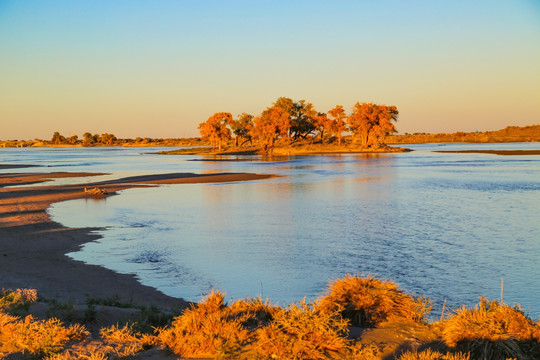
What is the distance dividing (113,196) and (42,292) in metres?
21.3

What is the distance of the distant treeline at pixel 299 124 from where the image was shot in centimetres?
10725

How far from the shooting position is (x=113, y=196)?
3189 centimetres

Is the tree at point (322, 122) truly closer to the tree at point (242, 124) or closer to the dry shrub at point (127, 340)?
the tree at point (242, 124)

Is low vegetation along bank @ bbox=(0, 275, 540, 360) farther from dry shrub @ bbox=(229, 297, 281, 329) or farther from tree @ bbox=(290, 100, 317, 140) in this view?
tree @ bbox=(290, 100, 317, 140)

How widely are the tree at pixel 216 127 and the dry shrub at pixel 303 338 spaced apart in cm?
10395

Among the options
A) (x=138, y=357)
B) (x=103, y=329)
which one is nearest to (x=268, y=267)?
(x=103, y=329)

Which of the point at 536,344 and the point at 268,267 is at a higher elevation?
the point at 536,344

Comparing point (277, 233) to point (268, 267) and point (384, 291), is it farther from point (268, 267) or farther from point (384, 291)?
point (384, 291)

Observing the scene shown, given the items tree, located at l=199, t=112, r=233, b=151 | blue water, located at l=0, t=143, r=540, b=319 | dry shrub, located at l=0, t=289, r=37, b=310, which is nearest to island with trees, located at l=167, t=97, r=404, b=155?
tree, located at l=199, t=112, r=233, b=151

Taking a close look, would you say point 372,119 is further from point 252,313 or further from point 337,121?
point 252,313

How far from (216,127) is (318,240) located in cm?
9470

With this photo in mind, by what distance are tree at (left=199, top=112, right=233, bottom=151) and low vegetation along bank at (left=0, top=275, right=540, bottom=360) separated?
335ft

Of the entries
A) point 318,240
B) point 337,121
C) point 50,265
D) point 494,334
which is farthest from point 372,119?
point 494,334

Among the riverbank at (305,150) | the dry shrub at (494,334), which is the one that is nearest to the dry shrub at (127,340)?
the dry shrub at (494,334)
